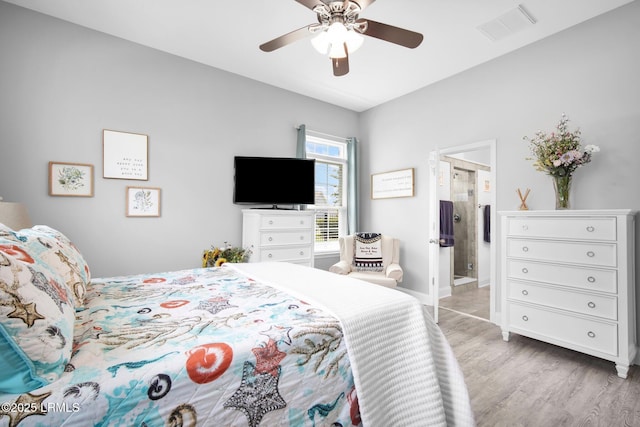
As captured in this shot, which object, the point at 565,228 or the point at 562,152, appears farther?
the point at 562,152

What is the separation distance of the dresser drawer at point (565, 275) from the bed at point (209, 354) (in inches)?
70.4

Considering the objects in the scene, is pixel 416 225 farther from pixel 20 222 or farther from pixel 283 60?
pixel 20 222

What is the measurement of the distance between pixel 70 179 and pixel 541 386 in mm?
4216

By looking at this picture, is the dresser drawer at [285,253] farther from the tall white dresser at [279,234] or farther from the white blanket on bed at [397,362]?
the white blanket on bed at [397,362]

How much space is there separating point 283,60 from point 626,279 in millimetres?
3678

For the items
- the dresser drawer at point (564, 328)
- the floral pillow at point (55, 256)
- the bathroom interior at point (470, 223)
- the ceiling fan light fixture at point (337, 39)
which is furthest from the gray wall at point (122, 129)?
the bathroom interior at point (470, 223)

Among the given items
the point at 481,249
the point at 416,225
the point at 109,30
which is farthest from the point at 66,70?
the point at 481,249

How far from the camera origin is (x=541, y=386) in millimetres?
2074

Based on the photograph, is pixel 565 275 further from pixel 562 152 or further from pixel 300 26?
pixel 300 26

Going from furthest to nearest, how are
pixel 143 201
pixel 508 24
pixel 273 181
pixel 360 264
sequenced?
1. pixel 360 264
2. pixel 273 181
3. pixel 143 201
4. pixel 508 24

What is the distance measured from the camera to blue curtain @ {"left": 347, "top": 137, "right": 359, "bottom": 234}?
473cm

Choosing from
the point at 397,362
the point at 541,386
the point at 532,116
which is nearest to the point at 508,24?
the point at 532,116

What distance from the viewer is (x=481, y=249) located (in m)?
5.14

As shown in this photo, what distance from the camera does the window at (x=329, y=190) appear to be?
461 centimetres
